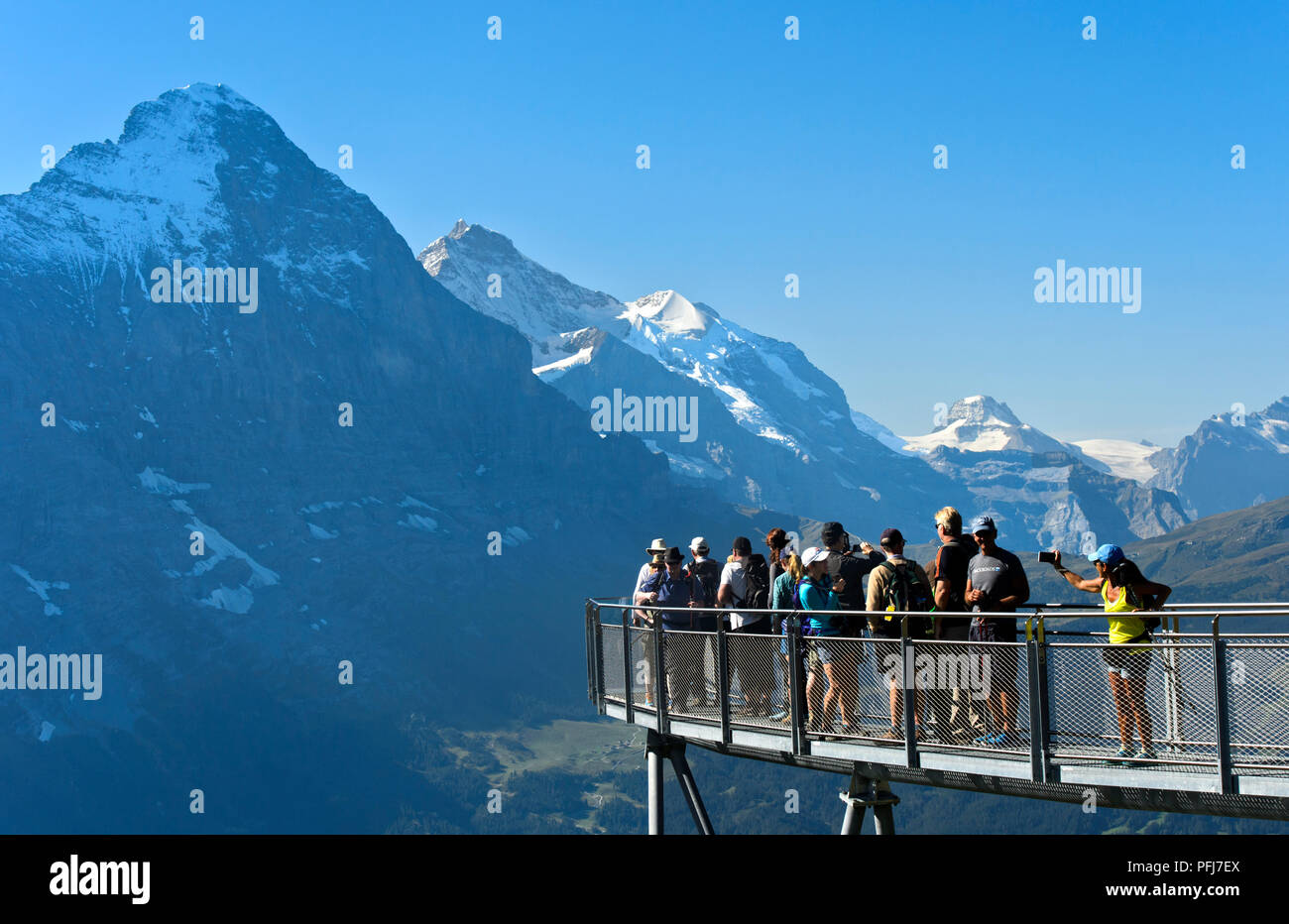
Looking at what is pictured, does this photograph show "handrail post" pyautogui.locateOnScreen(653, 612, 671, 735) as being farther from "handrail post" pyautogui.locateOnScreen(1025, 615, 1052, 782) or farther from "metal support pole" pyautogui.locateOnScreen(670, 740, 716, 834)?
"handrail post" pyautogui.locateOnScreen(1025, 615, 1052, 782)

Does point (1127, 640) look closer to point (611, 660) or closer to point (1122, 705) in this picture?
point (1122, 705)

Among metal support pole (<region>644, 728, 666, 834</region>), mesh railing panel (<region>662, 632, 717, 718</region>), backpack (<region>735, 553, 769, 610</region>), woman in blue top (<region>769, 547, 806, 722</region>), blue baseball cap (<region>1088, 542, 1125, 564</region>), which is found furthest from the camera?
metal support pole (<region>644, 728, 666, 834</region>)

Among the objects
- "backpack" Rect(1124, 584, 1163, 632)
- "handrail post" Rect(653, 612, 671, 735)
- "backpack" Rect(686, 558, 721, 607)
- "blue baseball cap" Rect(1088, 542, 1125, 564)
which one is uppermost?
"blue baseball cap" Rect(1088, 542, 1125, 564)

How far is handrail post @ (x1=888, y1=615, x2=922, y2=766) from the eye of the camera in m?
16.5

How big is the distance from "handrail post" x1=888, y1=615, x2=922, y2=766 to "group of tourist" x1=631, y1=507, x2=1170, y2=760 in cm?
7

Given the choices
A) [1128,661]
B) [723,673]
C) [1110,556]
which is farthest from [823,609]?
[1128,661]

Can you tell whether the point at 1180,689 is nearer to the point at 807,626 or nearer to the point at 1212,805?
the point at 1212,805

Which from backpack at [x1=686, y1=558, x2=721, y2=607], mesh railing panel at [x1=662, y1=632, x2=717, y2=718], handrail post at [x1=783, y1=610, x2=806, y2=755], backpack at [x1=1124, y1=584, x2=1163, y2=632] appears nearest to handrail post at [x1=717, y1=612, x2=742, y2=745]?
mesh railing panel at [x1=662, y1=632, x2=717, y2=718]

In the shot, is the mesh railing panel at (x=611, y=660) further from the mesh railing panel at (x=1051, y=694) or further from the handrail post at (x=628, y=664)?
the mesh railing panel at (x=1051, y=694)

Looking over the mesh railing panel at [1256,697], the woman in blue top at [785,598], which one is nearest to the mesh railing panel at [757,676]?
the woman in blue top at [785,598]

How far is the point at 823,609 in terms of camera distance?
17.9 metres

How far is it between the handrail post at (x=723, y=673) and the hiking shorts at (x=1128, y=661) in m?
5.53
